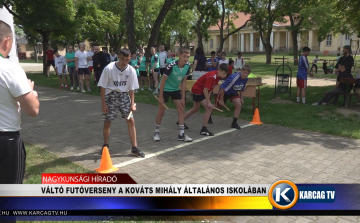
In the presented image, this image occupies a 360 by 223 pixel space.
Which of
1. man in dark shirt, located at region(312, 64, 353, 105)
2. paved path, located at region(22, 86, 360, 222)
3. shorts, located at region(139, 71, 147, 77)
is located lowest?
paved path, located at region(22, 86, 360, 222)

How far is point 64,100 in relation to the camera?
12086 mm

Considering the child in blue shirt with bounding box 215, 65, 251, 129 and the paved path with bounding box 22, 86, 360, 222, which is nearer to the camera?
the paved path with bounding box 22, 86, 360, 222

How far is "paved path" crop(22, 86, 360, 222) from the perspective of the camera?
190 inches

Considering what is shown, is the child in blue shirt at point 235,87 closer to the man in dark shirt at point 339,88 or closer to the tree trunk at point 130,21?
the man in dark shirt at point 339,88

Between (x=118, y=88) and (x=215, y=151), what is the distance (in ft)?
7.07

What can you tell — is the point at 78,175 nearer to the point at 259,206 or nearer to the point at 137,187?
the point at 137,187

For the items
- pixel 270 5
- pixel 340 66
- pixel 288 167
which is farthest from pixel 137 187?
pixel 270 5

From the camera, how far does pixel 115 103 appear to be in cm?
550

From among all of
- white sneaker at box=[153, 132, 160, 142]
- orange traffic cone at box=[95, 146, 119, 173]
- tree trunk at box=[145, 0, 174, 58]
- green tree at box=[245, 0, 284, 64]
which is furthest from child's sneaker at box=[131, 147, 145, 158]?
green tree at box=[245, 0, 284, 64]

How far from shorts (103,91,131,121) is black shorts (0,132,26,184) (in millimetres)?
2784

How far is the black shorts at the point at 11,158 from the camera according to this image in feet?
8.54

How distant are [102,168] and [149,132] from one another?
8.49ft

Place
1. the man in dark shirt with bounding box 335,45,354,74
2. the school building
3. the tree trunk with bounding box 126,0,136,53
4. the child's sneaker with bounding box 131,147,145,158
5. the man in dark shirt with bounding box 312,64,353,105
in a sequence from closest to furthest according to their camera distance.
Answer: the child's sneaker with bounding box 131,147,145,158 < the man in dark shirt with bounding box 312,64,353,105 < the man in dark shirt with bounding box 335,45,354,74 < the tree trunk with bounding box 126,0,136,53 < the school building

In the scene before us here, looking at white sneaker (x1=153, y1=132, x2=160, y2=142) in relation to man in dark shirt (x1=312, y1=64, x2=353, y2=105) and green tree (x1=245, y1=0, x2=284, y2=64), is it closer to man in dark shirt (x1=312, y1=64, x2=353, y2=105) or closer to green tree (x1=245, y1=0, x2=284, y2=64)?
man in dark shirt (x1=312, y1=64, x2=353, y2=105)
